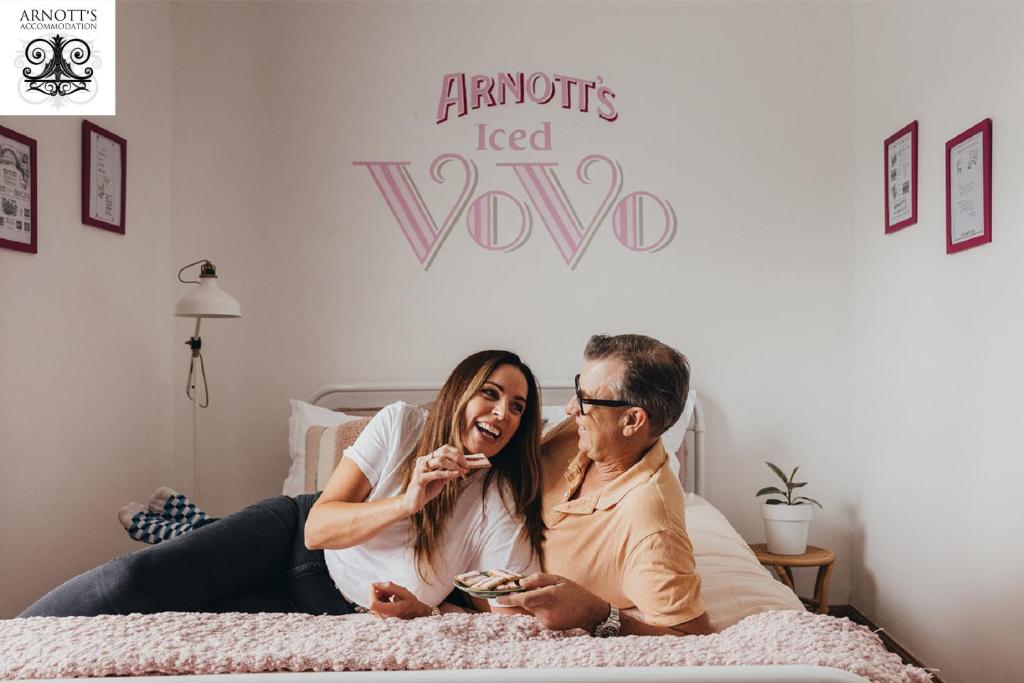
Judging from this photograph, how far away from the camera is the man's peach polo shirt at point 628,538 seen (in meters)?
1.46

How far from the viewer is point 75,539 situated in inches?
106

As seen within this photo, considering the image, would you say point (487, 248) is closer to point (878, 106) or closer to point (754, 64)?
point (754, 64)

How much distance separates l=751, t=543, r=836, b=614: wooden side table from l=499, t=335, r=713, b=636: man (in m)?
1.45

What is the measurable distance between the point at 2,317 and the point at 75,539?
779 millimetres

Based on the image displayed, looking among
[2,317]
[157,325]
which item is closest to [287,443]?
[157,325]

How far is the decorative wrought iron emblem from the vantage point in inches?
98.1

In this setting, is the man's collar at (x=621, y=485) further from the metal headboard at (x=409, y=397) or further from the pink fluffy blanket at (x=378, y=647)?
the metal headboard at (x=409, y=397)

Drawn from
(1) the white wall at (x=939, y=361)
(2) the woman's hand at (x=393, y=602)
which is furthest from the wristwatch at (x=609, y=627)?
(1) the white wall at (x=939, y=361)

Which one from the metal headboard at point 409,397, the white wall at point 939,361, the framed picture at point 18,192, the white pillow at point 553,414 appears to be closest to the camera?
the white wall at point 939,361

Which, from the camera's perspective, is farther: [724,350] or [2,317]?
[724,350]

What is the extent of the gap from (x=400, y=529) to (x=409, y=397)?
58.9 inches

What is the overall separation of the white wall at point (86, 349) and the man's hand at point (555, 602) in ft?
5.85

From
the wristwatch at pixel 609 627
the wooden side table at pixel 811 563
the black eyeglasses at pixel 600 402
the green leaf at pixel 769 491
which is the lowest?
the wooden side table at pixel 811 563

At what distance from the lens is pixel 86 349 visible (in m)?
2.75
